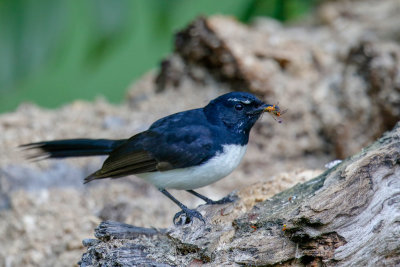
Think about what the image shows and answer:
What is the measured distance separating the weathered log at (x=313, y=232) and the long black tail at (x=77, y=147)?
1.05 metres

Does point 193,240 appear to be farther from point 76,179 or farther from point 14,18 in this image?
point 14,18

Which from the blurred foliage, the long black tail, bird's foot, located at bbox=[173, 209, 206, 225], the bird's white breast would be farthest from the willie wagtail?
the blurred foliage

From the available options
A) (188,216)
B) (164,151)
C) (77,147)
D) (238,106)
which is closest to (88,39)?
(77,147)

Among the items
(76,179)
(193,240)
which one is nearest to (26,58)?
(76,179)

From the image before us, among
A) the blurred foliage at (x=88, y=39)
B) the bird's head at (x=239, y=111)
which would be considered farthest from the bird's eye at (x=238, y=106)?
the blurred foliage at (x=88, y=39)

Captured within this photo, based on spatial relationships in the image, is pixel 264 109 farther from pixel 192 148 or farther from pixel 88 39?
pixel 88 39

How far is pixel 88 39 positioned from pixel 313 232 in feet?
12.0

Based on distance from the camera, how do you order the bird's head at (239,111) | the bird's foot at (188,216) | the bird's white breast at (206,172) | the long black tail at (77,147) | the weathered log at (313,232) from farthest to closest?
the long black tail at (77,147) → the bird's head at (239,111) → the bird's white breast at (206,172) → the bird's foot at (188,216) → the weathered log at (313,232)

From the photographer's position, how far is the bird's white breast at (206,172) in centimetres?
349

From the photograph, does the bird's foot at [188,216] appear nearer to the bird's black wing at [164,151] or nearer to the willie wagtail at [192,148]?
the willie wagtail at [192,148]

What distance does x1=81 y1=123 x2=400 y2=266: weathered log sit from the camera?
2660 millimetres

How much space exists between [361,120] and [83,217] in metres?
2.89

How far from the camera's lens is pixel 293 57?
18.7 feet

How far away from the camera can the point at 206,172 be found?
137 inches
